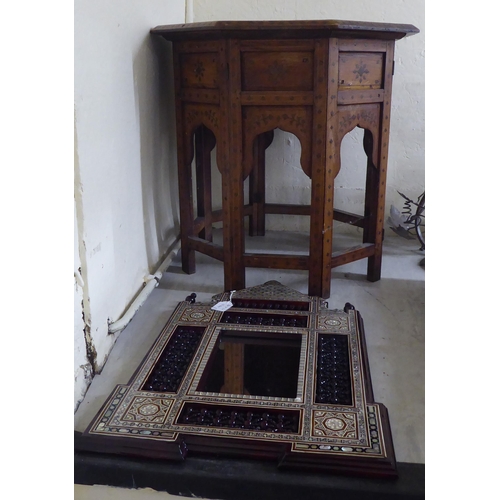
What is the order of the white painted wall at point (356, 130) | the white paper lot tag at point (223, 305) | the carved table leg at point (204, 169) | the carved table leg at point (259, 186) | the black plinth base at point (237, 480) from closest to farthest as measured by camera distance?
the black plinth base at point (237, 480), the white paper lot tag at point (223, 305), the carved table leg at point (204, 169), the white painted wall at point (356, 130), the carved table leg at point (259, 186)

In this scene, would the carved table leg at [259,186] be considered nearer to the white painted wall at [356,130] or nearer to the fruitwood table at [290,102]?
the white painted wall at [356,130]

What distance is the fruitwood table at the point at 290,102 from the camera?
2.09m

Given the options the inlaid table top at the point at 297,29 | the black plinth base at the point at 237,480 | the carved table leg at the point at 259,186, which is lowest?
the black plinth base at the point at 237,480

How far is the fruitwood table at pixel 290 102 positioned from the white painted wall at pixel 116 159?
153 millimetres

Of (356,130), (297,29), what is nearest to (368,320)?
(297,29)

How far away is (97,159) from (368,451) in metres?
1.20

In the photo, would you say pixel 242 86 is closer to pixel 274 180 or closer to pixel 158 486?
pixel 274 180

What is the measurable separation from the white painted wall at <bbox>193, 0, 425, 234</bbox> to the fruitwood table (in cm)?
65

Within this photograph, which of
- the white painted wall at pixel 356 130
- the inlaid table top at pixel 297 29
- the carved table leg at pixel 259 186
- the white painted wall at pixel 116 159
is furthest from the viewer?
the carved table leg at pixel 259 186

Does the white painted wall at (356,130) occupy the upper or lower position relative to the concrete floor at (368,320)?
upper

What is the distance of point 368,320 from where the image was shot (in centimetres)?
221

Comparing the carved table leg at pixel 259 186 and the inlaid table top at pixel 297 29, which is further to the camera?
the carved table leg at pixel 259 186

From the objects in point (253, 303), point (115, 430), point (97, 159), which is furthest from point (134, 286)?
point (115, 430)

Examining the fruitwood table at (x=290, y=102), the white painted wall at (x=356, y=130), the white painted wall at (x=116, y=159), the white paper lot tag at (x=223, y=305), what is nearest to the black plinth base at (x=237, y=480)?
the white painted wall at (x=116, y=159)
